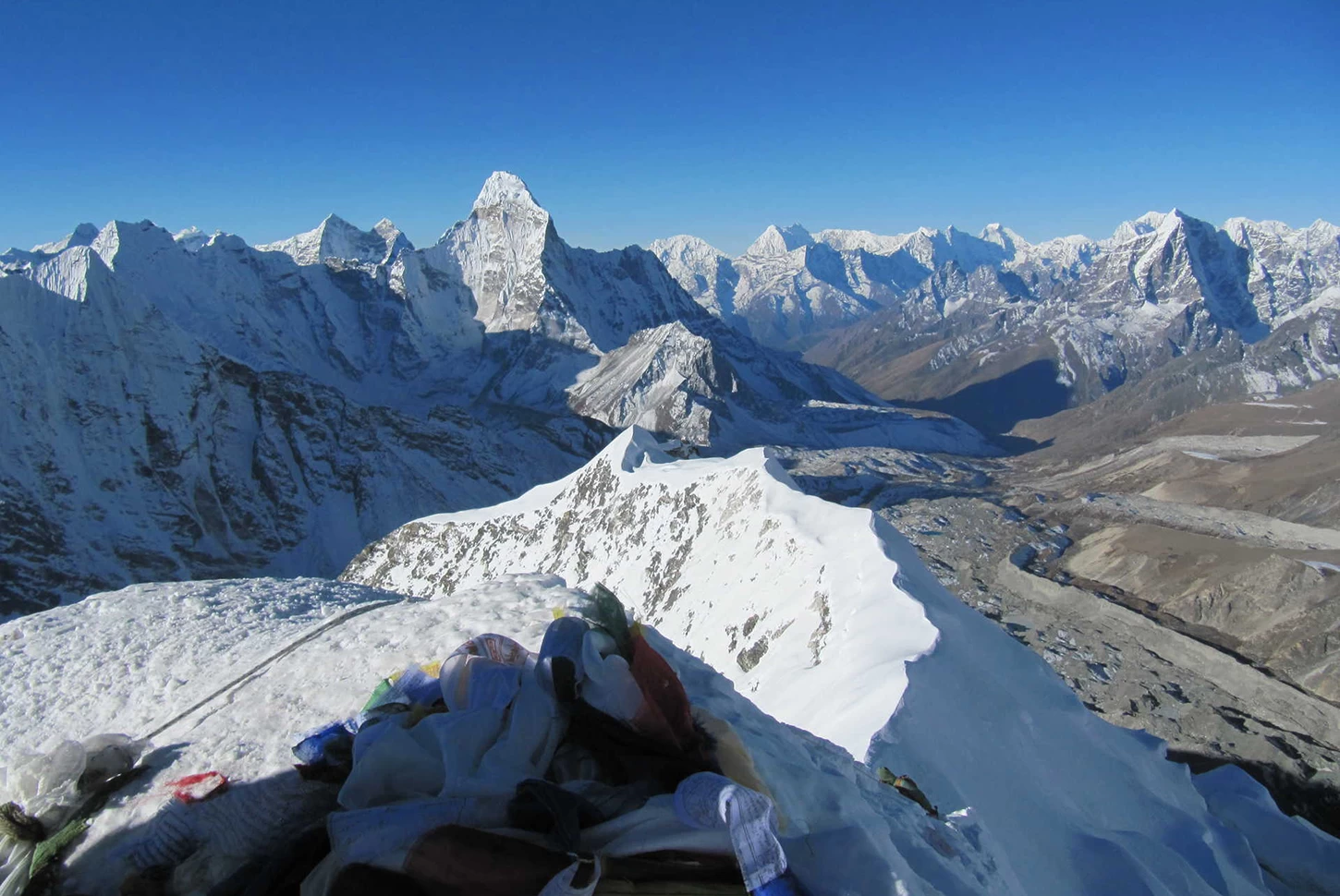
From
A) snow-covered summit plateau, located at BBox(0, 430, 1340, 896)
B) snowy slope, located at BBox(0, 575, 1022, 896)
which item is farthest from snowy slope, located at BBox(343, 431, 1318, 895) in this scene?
snowy slope, located at BBox(0, 575, 1022, 896)

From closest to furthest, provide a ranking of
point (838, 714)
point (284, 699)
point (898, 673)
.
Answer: point (284, 699) → point (898, 673) → point (838, 714)

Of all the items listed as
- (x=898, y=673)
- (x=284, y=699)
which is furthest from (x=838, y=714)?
(x=284, y=699)

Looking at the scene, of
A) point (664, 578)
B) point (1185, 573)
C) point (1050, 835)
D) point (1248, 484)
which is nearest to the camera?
point (1050, 835)

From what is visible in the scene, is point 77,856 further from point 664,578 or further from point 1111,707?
point 1111,707

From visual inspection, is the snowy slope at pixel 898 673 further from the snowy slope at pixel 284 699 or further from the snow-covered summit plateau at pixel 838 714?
the snowy slope at pixel 284 699

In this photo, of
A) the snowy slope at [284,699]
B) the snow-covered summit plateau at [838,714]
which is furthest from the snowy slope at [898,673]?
the snowy slope at [284,699]

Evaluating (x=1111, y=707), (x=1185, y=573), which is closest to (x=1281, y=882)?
(x=1111, y=707)

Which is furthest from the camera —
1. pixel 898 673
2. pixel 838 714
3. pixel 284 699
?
pixel 838 714

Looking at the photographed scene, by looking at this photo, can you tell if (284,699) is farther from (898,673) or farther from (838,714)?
(898,673)
